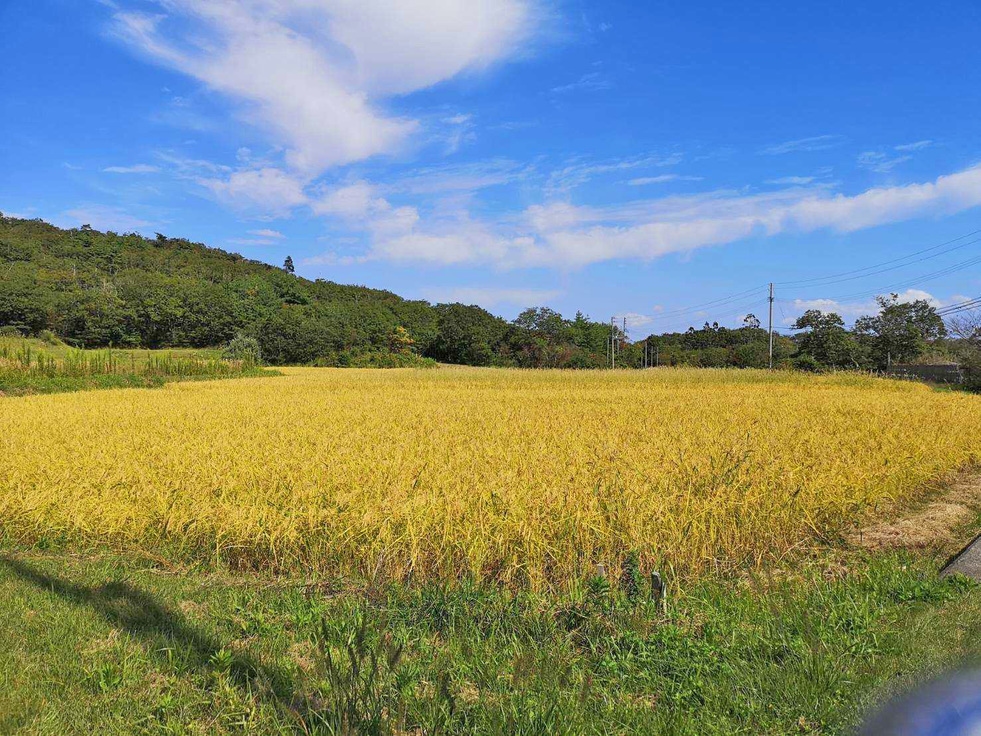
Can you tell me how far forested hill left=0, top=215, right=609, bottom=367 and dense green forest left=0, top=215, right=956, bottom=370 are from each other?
16 cm

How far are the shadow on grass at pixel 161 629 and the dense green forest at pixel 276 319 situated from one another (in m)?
Result: 55.5

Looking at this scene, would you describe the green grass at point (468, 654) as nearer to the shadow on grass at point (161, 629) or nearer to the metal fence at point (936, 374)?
the shadow on grass at point (161, 629)

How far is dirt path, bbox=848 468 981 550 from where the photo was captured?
4508 mm

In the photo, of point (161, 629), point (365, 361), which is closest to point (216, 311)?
point (365, 361)

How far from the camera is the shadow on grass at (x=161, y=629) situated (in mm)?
2461

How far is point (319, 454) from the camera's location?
557 centimetres

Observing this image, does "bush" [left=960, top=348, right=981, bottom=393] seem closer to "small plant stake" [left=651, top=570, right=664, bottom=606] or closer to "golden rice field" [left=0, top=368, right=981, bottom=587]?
"golden rice field" [left=0, top=368, right=981, bottom=587]

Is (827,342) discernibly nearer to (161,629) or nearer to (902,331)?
(902,331)

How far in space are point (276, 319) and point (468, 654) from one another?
64476mm

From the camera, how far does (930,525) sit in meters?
4.95

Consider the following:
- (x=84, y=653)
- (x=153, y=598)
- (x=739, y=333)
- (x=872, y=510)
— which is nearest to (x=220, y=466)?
(x=153, y=598)

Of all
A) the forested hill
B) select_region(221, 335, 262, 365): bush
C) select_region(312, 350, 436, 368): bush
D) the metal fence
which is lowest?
the metal fence

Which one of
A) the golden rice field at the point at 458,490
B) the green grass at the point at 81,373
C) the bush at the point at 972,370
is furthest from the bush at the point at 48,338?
the bush at the point at 972,370

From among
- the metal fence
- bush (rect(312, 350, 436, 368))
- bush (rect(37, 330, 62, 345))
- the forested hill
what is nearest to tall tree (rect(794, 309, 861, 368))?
the metal fence
